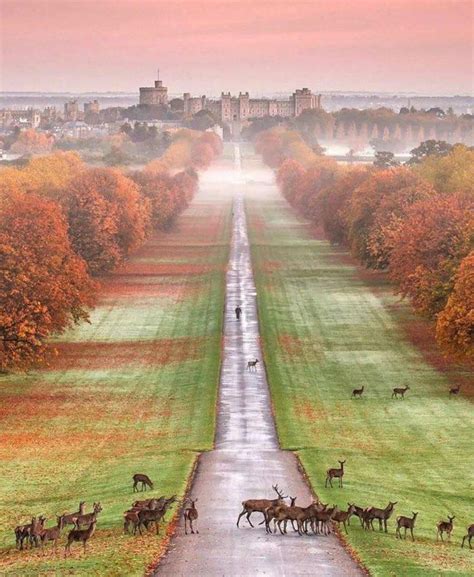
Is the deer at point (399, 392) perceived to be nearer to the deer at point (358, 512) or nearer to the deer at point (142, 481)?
the deer at point (142, 481)

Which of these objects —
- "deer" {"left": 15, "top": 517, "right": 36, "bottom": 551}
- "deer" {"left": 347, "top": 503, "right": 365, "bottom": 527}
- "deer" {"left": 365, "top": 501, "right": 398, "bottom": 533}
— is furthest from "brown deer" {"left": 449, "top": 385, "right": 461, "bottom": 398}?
"deer" {"left": 15, "top": 517, "right": 36, "bottom": 551}

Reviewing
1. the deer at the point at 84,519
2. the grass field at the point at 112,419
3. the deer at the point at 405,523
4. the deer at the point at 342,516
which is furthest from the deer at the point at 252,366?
the deer at the point at 84,519

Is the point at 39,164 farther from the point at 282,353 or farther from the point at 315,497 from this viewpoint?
the point at 315,497

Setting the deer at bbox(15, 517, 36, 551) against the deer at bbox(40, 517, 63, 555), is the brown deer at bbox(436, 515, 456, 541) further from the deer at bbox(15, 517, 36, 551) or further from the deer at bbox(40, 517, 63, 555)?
the deer at bbox(15, 517, 36, 551)

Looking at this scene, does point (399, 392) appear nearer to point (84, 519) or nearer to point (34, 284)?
point (34, 284)

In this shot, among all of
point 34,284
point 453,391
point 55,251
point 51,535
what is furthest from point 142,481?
point 55,251

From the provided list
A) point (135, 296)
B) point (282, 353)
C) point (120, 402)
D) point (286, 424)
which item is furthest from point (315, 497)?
point (135, 296)
